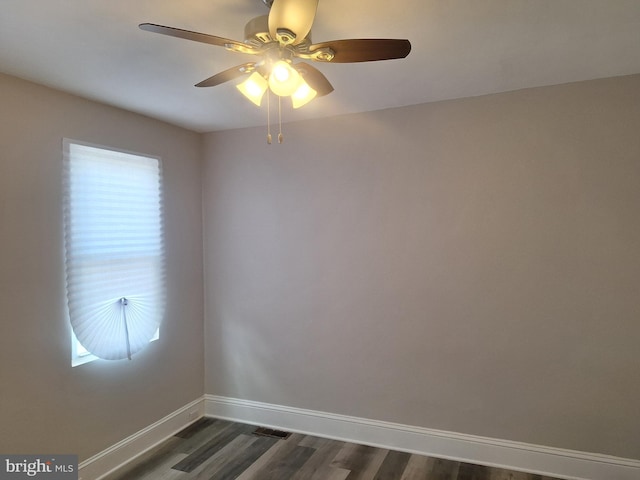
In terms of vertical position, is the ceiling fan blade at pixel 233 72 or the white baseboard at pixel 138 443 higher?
the ceiling fan blade at pixel 233 72

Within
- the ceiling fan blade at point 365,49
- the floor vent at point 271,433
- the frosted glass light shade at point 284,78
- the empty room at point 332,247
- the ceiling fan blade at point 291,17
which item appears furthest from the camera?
the floor vent at point 271,433

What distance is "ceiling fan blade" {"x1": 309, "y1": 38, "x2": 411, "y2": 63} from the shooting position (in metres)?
1.36

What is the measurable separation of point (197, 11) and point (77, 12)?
46cm

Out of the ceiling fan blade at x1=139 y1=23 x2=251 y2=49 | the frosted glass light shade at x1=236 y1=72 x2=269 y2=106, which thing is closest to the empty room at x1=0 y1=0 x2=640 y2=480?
the frosted glass light shade at x1=236 y1=72 x2=269 y2=106

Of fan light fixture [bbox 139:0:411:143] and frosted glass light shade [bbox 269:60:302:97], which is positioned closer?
fan light fixture [bbox 139:0:411:143]

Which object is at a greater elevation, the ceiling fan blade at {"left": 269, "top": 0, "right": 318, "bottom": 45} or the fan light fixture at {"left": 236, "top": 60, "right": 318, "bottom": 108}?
the ceiling fan blade at {"left": 269, "top": 0, "right": 318, "bottom": 45}

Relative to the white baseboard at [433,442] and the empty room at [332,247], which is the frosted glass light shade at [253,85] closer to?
the empty room at [332,247]

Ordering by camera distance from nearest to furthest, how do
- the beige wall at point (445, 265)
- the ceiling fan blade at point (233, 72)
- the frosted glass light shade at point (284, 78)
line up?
the frosted glass light shade at point (284, 78) < the ceiling fan blade at point (233, 72) < the beige wall at point (445, 265)

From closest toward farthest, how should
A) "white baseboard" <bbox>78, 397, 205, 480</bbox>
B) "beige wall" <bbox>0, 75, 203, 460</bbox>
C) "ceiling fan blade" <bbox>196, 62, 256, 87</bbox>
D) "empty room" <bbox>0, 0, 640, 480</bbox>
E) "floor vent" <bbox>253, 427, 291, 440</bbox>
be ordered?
"ceiling fan blade" <bbox>196, 62, 256, 87</bbox>
"empty room" <bbox>0, 0, 640, 480</bbox>
"beige wall" <bbox>0, 75, 203, 460</bbox>
"white baseboard" <bbox>78, 397, 205, 480</bbox>
"floor vent" <bbox>253, 427, 291, 440</bbox>

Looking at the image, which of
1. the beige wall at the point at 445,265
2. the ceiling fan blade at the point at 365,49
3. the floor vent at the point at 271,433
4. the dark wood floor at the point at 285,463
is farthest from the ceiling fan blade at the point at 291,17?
the floor vent at the point at 271,433

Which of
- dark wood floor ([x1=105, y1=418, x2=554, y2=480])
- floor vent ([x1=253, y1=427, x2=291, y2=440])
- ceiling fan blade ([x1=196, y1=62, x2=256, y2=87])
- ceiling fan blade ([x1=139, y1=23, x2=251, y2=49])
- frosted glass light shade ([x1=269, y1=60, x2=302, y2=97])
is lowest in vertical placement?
dark wood floor ([x1=105, y1=418, x2=554, y2=480])

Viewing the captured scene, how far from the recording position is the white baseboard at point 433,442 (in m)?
2.47

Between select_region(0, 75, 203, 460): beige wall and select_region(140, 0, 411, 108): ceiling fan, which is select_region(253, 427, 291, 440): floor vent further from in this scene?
select_region(140, 0, 411, 108): ceiling fan

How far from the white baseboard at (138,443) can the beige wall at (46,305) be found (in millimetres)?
60
